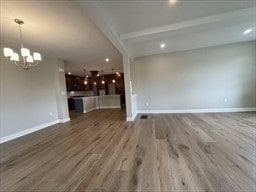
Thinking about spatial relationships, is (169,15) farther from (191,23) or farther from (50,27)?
(50,27)

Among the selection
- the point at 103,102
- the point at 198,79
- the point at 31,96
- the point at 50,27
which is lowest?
the point at 103,102

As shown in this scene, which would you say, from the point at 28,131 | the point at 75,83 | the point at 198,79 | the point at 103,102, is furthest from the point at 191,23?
the point at 75,83

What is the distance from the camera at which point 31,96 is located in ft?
16.1

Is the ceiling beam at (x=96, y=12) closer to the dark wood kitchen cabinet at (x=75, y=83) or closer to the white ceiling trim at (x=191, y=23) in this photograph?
the white ceiling trim at (x=191, y=23)

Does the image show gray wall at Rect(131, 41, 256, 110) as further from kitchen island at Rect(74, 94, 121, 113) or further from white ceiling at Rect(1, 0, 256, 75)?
kitchen island at Rect(74, 94, 121, 113)

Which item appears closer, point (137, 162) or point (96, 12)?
point (96, 12)

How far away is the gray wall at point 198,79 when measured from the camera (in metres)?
5.73

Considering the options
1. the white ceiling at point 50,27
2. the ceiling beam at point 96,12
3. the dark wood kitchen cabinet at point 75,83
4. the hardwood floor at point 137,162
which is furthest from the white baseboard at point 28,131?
the dark wood kitchen cabinet at point 75,83

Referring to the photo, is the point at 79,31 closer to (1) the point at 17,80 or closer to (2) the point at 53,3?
(2) the point at 53,3

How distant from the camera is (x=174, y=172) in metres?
2.04

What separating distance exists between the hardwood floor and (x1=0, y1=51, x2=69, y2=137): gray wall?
0.85m

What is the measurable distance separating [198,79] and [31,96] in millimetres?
6659

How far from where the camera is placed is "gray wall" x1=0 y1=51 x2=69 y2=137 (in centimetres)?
410

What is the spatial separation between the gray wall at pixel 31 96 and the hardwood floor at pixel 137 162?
2.78 feet
